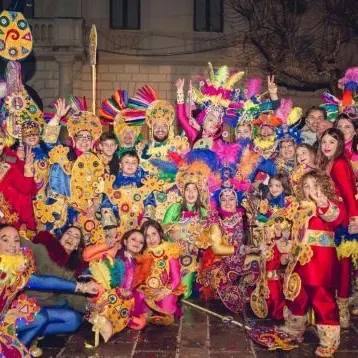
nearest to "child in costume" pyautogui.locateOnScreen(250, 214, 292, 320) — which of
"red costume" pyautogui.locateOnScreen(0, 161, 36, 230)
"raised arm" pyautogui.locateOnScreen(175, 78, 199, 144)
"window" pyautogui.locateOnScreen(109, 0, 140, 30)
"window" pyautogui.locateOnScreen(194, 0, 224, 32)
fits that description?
"raised arm" pyautogui.locateOnScreen(175, 78, 199, 144)

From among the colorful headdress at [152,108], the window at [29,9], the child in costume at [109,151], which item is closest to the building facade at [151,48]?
the window at [29,9]

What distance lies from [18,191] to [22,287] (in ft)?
7.86

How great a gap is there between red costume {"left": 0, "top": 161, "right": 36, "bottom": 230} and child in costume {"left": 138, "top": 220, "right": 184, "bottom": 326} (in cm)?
153

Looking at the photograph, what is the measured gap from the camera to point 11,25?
21.9 feet

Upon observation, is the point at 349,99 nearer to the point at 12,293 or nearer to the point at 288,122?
the point at 288,122

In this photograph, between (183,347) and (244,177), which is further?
(244,177)

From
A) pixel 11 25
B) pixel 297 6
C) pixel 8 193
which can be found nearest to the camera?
pixel 8 193

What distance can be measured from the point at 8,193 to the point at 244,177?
2.55 meters

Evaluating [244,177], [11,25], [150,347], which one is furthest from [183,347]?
[11,25]

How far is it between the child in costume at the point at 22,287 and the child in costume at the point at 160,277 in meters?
0.88

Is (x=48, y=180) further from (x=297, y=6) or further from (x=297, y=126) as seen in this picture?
(x=297, y=6)

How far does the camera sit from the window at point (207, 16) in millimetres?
17031

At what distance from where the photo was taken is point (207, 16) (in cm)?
1708

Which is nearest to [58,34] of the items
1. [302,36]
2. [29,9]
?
[29,9]
